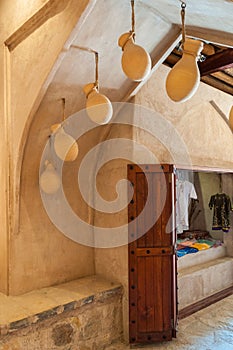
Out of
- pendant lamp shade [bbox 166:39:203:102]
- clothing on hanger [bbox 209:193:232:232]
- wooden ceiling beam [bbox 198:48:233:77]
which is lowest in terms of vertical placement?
clothing on hanger [bbox 209:193:232:232]

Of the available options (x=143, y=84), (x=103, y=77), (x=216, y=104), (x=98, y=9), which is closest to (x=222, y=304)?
(x=216, y=104)

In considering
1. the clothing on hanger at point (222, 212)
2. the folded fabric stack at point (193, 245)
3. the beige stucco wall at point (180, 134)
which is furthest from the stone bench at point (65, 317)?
the clothing on hanger at point (222, 212)

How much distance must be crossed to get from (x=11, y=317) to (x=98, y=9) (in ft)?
7.66

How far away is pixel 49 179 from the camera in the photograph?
2.83m

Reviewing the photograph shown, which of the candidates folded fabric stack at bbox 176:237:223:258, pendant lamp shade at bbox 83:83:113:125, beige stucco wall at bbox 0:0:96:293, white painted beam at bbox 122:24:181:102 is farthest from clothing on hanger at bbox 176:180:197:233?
pendant lamp shade at bbox 83:83:113:125

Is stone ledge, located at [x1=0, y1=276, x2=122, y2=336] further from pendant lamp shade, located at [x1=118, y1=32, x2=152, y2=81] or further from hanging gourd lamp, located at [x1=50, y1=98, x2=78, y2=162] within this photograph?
pendant lamp shade, located at [x1=118, y1=32, x2=152, y2=81]

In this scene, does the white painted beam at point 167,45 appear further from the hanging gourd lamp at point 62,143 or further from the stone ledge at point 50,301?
the stone ledge at point 50,301

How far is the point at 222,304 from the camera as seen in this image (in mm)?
4086

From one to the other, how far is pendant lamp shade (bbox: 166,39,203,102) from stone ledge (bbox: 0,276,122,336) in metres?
2.00

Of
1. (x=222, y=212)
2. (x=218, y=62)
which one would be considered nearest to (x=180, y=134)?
(x=218, y=62)

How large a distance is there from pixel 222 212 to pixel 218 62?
8.62 feet

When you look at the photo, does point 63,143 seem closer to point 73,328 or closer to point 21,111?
point 21,111

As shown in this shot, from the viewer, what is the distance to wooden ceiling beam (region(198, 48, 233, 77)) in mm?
3018

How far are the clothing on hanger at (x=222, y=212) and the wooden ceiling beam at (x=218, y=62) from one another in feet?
8.03
